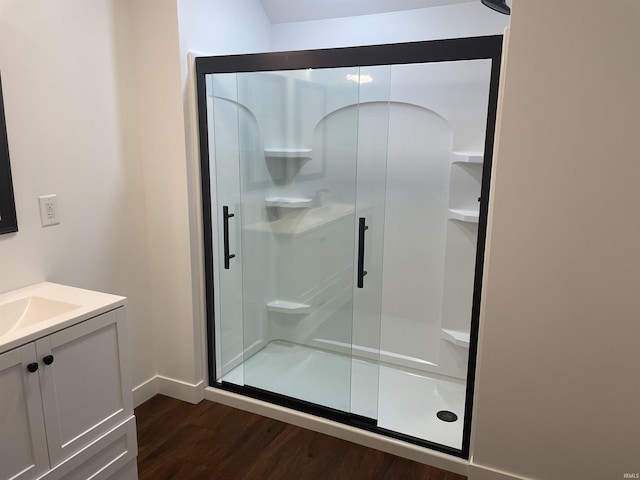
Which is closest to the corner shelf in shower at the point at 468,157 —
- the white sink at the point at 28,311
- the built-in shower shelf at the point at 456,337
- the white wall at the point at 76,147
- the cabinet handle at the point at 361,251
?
the cabinet handle at the point at 361,251

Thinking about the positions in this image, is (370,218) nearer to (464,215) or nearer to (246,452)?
(464,215)

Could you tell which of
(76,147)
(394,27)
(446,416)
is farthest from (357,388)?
(394,27)

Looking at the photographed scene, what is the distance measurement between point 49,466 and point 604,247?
2190 mm

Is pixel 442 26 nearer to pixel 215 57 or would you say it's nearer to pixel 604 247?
pixel 215 57

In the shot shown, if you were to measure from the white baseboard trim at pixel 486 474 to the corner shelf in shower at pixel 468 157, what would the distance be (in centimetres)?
158

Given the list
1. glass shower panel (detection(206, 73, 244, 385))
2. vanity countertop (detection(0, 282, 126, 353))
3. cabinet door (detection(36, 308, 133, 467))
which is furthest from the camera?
glass shower panel (detection(206, 73, 244, 385))

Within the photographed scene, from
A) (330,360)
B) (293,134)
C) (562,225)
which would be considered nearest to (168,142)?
(293,134)

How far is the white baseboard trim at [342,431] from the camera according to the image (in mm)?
2240

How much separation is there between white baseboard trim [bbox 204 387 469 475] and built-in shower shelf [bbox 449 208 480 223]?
4.19 feet

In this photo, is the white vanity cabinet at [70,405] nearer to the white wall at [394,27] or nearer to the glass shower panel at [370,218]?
the glass shower panel at [370,218]

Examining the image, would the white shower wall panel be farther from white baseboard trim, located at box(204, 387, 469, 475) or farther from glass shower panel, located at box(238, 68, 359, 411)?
white baseboard trim, located at box(204, 387, 469, 475)

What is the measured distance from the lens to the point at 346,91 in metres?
2.31

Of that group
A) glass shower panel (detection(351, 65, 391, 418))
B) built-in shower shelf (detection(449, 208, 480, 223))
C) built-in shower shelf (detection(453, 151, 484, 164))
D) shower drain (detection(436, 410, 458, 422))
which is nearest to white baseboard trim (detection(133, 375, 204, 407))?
glass shower panel (detection(351, 65, 391, 418))

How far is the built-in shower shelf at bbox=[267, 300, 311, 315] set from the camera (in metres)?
2.77
